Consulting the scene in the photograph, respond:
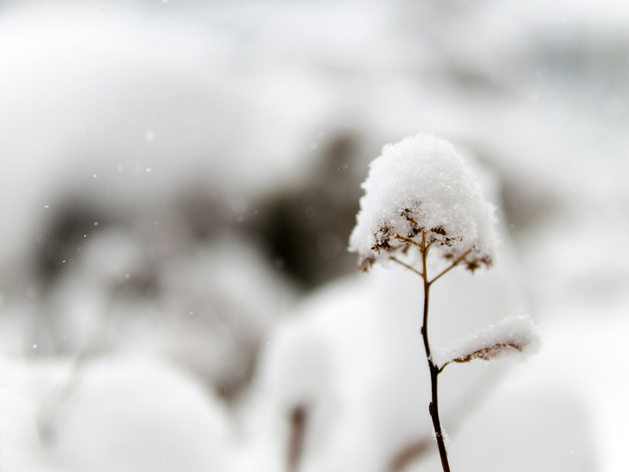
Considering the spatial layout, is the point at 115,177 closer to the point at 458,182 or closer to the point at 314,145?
the point at 314,145

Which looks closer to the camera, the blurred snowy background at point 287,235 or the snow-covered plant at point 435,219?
the snow-covered plant at point 435,219

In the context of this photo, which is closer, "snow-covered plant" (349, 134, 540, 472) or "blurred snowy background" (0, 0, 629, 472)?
"snow-covered plant" (349, 134, 540, 472)

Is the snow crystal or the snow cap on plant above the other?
the snow cap on plant

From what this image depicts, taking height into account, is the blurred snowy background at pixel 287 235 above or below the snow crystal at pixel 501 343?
above

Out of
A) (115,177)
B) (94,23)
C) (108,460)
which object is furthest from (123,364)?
(94,23)

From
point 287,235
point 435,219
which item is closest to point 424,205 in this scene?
point 435,219
